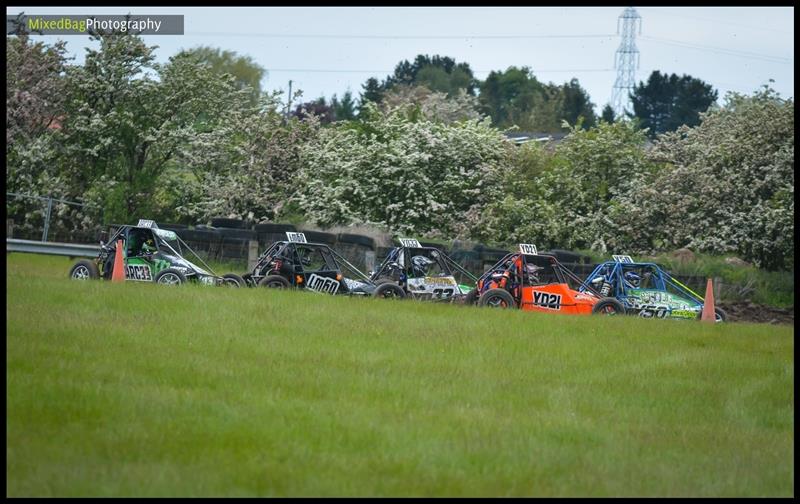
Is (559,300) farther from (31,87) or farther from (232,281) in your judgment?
(31,87)

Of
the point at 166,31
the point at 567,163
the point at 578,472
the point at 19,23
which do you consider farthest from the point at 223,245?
the point at 578,472

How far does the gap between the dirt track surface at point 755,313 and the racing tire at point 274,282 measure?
10.8 metres

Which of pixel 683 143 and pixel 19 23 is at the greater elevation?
pixel 19 23

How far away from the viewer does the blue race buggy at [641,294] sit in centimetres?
2492

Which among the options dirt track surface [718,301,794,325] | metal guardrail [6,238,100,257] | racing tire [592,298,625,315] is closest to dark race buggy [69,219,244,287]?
metal guardrail [6,238,100,257]

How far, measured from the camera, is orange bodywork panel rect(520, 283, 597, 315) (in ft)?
79.0

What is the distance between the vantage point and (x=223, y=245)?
29.4 m

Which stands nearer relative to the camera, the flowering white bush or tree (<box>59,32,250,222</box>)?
the flowering white bush

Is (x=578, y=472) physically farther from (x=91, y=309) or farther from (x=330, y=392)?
(x=91, y=309)

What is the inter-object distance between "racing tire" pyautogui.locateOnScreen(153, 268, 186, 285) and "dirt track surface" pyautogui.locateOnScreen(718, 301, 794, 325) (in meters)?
12.9

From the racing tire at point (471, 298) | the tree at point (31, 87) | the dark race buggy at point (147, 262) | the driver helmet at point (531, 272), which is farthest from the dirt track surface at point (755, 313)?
the tree at point (31, 87)

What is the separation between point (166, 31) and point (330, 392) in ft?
81.4

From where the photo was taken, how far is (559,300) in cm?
2409

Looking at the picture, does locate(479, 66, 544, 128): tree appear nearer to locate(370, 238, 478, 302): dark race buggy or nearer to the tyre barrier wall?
the tyre barrier wall
